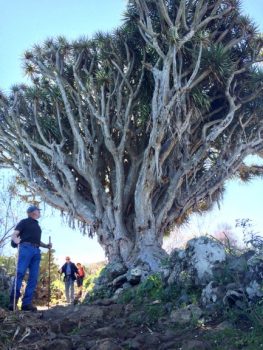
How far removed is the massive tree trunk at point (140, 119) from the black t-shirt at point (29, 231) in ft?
11.2

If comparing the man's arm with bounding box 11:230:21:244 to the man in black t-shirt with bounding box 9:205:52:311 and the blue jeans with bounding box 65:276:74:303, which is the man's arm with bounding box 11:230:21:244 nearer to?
the man in black t-shirt with bounding box 9:205:52:311

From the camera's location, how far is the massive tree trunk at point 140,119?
1077 centimetres

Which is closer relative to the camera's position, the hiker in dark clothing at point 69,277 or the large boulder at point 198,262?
the large boulder at point 198,262

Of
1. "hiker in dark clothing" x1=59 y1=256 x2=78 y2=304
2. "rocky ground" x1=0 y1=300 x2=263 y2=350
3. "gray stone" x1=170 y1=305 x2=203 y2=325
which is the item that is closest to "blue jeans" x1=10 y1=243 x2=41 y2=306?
"rocky ground" x1=0 y1=300 x2=263 y2=350

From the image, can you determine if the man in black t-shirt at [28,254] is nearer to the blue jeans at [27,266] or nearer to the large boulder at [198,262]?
the blue jeans at [27,266]

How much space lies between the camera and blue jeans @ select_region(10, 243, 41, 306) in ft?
22.5

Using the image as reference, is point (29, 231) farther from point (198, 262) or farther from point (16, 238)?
point (198, 262)

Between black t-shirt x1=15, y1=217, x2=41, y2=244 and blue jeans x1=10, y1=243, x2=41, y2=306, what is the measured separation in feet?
0.31

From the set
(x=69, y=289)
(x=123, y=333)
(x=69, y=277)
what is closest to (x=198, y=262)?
(x=123, y=333)

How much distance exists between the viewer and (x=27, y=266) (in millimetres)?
7008

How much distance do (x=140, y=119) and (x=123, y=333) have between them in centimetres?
751

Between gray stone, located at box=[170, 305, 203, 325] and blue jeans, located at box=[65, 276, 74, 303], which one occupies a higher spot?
blue jeans, located at box=[65, 276, 74, 303]

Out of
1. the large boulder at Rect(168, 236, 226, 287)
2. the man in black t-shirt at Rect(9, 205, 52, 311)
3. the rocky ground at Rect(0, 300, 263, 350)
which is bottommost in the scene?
the rocky ground at Rect(0, 300, 263, 350)

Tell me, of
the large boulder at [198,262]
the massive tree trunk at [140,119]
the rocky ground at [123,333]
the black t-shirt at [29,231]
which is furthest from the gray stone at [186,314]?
the massive tree trunk at [140,119]
